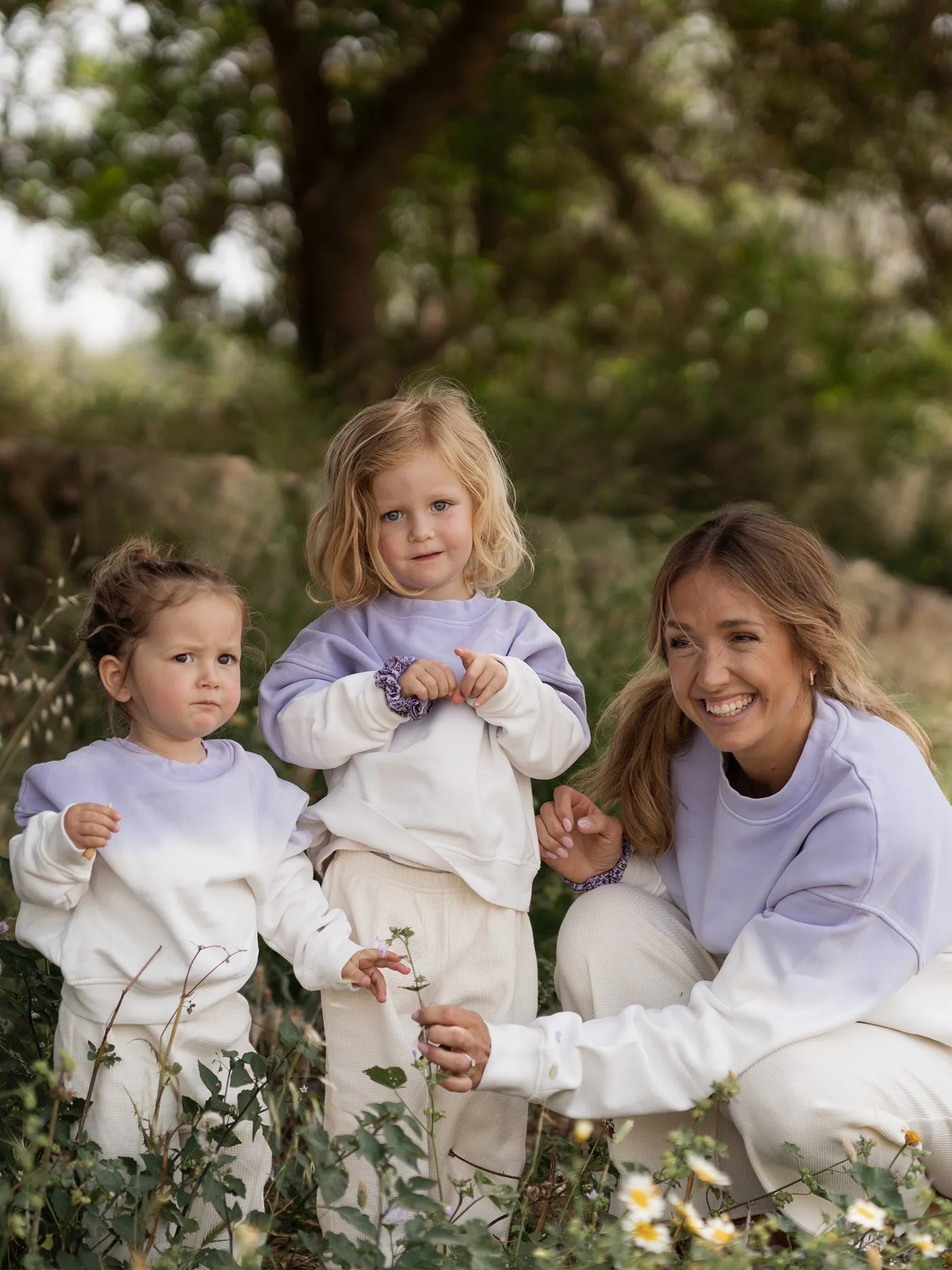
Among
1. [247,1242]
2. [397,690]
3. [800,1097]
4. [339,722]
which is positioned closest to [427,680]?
[397,690]

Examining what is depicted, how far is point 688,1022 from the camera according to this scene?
214 cm

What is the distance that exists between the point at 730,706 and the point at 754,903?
13.8 inches

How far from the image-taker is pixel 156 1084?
2.06 metres

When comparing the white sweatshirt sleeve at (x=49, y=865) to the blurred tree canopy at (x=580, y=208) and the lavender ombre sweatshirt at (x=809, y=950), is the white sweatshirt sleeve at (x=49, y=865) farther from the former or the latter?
the blurred tree canopy at (x=580, y=208)

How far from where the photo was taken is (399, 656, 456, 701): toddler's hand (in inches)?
86.4

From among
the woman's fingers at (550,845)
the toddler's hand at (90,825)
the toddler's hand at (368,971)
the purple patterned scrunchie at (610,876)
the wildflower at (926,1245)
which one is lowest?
the wildflower at (926,1245)

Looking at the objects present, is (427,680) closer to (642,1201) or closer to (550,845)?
(550,845)

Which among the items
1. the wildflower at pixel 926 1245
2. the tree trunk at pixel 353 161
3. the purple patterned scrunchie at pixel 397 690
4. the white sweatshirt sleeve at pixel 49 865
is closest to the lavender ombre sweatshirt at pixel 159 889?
the white sweatshirt sleeve at pixel 49 865

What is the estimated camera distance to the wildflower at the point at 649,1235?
1.49 m

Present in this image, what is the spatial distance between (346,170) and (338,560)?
19.1ft

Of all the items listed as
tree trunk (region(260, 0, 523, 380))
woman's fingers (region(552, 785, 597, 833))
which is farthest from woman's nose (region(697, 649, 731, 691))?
tree trunk (region(260, 0, 523, 380))

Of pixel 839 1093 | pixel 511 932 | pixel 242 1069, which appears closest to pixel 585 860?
pixel 511 932

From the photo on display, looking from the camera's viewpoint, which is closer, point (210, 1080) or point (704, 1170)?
Answer: point (704, 1170)

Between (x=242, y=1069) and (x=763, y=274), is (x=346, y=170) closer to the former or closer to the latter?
(x=763, y=274)
